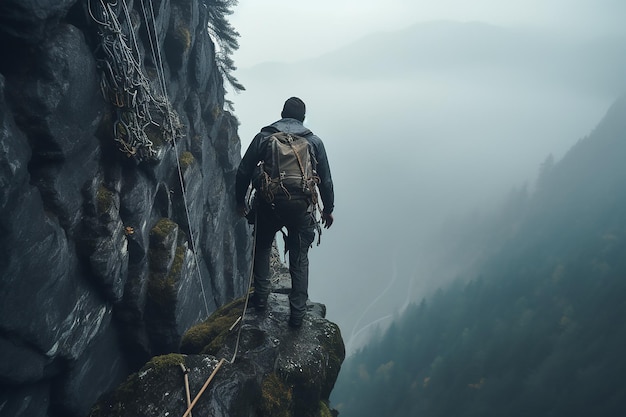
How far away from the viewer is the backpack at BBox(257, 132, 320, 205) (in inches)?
251

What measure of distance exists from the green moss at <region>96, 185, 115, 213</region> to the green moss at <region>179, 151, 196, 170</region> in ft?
20.3

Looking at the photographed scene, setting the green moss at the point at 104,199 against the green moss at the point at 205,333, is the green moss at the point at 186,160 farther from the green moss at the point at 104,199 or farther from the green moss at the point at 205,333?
the green moss at the point at 205,333

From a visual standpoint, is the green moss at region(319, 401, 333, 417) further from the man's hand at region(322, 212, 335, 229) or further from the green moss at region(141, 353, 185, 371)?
the man's hand at region(322, 212, 335, 229)

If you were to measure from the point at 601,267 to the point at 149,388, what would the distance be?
121 meters

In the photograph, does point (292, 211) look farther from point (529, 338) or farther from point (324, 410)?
point (529, 338)

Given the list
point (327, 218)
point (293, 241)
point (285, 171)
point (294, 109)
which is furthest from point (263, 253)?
point (294, 109)

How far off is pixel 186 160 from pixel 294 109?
10299mm

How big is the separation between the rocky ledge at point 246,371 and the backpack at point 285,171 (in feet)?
8.48

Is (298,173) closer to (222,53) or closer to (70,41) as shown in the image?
(70,41)

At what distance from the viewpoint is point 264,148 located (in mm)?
6633

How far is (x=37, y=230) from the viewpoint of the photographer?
688cm

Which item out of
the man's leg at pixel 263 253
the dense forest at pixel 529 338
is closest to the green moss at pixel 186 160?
the man's leg at pixel 263 253

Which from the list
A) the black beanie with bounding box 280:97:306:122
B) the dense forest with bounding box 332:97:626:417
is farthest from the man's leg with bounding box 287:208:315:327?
the dense forest with bounding box 332:97:626:417

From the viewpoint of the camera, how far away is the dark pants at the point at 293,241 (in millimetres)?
6762
